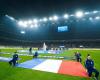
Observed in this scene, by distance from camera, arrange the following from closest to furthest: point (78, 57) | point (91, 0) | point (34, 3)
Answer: point (78, 57) → point (91, 0) → point (34, 3)

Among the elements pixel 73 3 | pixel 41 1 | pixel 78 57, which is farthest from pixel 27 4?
pixel 78 57

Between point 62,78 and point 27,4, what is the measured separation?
116 ft

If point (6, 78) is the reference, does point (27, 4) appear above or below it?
above

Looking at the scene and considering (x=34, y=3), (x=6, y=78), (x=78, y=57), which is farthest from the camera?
(x=34, y=3)

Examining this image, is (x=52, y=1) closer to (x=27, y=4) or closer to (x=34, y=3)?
(x=34, y=3)

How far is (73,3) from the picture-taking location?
40469mm

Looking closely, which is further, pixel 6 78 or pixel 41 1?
pixel 41 1

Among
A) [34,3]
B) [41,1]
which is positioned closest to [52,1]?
[41,1]

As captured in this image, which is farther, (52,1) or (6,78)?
(52,1)

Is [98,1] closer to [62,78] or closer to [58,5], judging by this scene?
[58,5]

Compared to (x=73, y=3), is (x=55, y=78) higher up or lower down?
lower down

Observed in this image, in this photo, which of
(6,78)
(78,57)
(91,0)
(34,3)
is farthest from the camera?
(34,3)

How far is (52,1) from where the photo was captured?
40.0m

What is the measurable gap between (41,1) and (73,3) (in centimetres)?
1078
